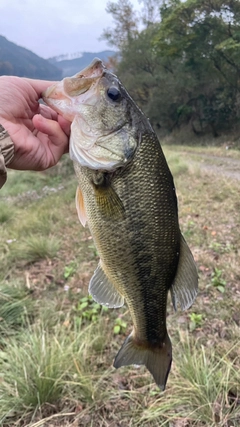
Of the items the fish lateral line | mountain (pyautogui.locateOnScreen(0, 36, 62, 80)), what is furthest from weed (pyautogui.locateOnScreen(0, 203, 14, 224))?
the fish lateral line

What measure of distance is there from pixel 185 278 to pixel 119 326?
2307 millimetres

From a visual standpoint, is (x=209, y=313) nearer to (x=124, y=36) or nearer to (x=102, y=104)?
(x=102, y=104)


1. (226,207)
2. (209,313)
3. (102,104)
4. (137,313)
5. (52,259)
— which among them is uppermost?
(102,104)

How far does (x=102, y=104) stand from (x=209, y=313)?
2886mm

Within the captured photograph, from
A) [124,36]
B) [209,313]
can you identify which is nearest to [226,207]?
[209,313]

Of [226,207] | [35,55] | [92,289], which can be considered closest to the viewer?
[92,289]

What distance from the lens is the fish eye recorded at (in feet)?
5.39

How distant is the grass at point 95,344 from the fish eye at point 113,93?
2247 mm

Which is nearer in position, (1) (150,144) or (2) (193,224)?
(1) (150,144)

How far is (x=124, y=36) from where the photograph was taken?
106ft

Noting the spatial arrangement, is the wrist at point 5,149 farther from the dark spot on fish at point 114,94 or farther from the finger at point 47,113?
the dark spot on fish at point 114,94

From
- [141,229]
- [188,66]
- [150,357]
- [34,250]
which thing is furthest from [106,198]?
[188,66]

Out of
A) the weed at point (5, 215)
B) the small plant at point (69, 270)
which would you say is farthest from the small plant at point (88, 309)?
the weed at point (5, 215)

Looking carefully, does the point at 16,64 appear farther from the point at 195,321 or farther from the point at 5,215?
the point at 195,321
